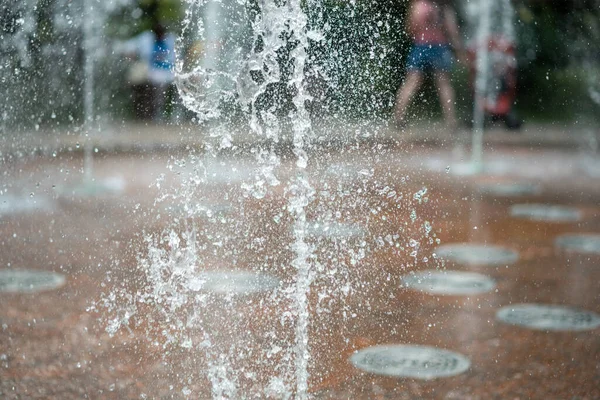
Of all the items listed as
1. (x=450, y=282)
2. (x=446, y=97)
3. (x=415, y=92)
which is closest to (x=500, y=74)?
(x=446, y=97)

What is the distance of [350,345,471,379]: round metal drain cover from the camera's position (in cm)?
336

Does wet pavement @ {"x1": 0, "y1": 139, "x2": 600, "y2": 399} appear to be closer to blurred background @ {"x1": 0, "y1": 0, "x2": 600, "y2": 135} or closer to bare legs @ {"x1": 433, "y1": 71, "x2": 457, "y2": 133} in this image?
blurred background @ {"x1": 0, "y1": 0, "x2": 600, "y2": 135}

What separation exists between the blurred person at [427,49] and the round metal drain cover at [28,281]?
11.8 feet

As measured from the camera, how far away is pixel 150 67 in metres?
11.7

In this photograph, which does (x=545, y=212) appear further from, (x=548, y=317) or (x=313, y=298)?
(x=313, y=298)

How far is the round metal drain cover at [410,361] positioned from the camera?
336cm

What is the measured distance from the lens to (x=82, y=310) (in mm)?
4051

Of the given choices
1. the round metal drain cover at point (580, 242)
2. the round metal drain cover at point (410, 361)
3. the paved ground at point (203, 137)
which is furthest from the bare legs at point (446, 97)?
the round metal drain cover at point (410, 361)

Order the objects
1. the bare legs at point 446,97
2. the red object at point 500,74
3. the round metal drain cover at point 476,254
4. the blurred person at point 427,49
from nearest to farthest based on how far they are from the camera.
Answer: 1. the round metal drain cover at point 476,254
2. the blurred person at point 427,49
3. the bare legs at point 446,97
4. the red object at point 500,74

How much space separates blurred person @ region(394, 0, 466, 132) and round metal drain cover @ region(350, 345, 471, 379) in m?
4.11

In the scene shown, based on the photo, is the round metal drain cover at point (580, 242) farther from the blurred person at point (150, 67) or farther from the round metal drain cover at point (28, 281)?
the blurred person at point (150, 67)

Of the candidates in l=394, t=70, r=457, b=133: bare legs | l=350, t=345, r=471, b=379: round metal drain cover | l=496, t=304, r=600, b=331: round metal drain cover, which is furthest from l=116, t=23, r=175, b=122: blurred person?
l=350, t=345, r=471, b=379: round metal drain cover

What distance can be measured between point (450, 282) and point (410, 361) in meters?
1.29

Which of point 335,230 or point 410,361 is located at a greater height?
point 335,230
